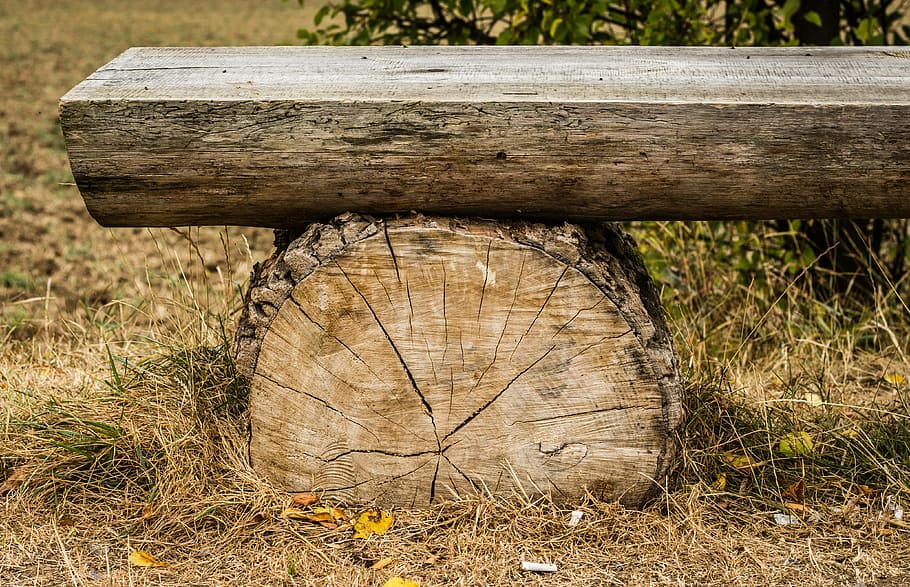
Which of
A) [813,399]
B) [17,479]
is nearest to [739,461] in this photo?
[813,399]

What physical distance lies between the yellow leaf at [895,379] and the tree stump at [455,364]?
1.30 meters

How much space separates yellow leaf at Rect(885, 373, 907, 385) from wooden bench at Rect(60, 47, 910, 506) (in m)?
1.23

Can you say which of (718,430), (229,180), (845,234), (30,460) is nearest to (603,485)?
(718,430)

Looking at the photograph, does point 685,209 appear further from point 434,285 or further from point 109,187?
point 109,187

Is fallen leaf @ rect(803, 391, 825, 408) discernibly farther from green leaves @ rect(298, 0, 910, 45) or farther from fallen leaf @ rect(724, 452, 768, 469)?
green leaves @ rect(298, 0, 910, 45)

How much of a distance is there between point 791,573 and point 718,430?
0.56 m

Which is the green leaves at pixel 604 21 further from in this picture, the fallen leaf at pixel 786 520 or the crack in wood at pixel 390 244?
the fallen leaf at pixel 786 520

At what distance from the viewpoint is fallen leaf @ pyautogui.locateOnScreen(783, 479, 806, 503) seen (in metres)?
2.66

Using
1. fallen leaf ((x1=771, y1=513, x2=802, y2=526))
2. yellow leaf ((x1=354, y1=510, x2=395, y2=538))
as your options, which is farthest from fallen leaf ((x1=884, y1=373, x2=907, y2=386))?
yellow leaf ((x1=354, y1=510, x2=395, y2=538))

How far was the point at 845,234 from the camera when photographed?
12.8 feet

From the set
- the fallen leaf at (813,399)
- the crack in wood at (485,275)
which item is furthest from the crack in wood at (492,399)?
the fallen leaf at (813,399)

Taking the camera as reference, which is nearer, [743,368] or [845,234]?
[743,368]

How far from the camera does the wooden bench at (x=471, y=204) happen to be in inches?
87.5

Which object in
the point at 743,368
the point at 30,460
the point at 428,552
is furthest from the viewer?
the point at 743,368
